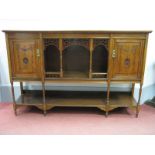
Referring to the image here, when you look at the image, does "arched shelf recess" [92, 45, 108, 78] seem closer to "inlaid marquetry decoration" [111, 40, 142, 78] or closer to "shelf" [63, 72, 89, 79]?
"shelf" [63, 72, 89, 79]

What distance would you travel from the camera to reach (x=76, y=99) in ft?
8.47

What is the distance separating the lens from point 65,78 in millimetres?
2312

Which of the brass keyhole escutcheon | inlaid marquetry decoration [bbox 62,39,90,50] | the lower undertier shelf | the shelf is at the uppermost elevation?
inlaid marquetry decoration [bbox 62,39,90,50]

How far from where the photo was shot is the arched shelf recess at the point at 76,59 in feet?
8.55

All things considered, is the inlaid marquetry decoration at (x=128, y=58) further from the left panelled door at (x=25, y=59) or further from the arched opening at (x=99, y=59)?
the left panelled door at (x=25, y=59)

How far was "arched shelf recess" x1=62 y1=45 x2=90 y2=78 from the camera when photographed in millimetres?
2605

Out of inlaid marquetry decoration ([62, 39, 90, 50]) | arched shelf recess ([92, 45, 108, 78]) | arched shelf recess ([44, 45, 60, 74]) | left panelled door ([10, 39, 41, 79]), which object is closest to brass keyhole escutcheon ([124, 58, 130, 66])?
arched shelf recess ([92, 45, 108, 78])

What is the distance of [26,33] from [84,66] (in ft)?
3.47

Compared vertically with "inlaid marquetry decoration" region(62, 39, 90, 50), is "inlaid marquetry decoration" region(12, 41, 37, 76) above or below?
below

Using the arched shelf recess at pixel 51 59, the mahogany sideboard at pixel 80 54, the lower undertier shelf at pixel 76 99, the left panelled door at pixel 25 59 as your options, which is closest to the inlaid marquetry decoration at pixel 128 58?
the mahogany sideboard at pixel 80 54

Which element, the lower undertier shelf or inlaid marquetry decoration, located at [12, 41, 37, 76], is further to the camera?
the lower undertier shelf
